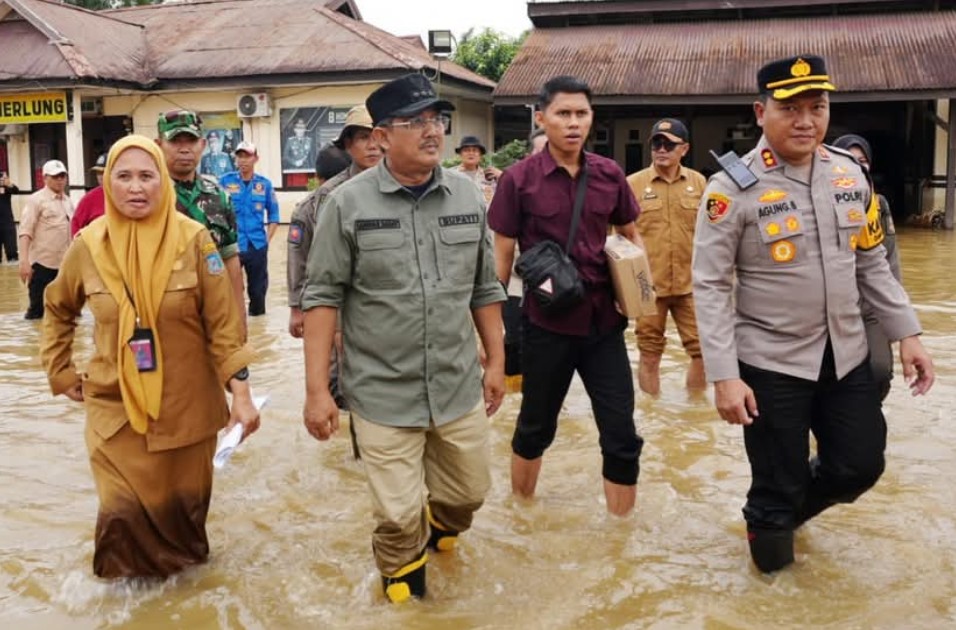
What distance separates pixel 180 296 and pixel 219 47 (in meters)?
21.0

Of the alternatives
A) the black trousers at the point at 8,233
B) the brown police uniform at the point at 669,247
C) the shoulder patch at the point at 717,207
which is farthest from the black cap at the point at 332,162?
the black trousers at the point at 8,233

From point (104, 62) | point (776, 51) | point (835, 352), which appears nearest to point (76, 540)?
point (835, 352)

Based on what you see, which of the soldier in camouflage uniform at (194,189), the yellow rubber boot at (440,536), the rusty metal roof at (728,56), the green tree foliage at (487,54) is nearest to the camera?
the yellow rubber boot at (440,536)

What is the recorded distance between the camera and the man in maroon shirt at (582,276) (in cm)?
445

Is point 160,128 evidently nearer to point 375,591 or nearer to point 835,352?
point 375,591

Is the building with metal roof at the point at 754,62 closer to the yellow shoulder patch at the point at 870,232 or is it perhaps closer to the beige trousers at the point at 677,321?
the beige trousers at the point at 677,321

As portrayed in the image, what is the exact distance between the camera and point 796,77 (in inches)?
144

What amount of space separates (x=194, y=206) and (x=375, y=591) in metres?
2.28

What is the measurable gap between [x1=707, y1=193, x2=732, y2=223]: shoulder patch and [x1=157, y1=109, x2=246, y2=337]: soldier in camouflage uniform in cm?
241

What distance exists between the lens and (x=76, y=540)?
466 centimetres

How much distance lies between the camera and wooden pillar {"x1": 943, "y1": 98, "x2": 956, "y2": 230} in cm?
1870

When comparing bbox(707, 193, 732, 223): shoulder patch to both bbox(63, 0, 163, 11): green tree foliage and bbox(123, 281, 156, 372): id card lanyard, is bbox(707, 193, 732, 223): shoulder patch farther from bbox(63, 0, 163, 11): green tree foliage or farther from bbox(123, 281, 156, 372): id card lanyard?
bbox(63, 0, 163, 11): green tree foliage

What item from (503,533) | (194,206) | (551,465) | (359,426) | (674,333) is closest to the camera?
(359,426)

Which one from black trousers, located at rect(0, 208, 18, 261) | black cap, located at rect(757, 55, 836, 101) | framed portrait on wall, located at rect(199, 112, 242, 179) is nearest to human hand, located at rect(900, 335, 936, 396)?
black cap, located at rect(757, 55, 836, 101)
